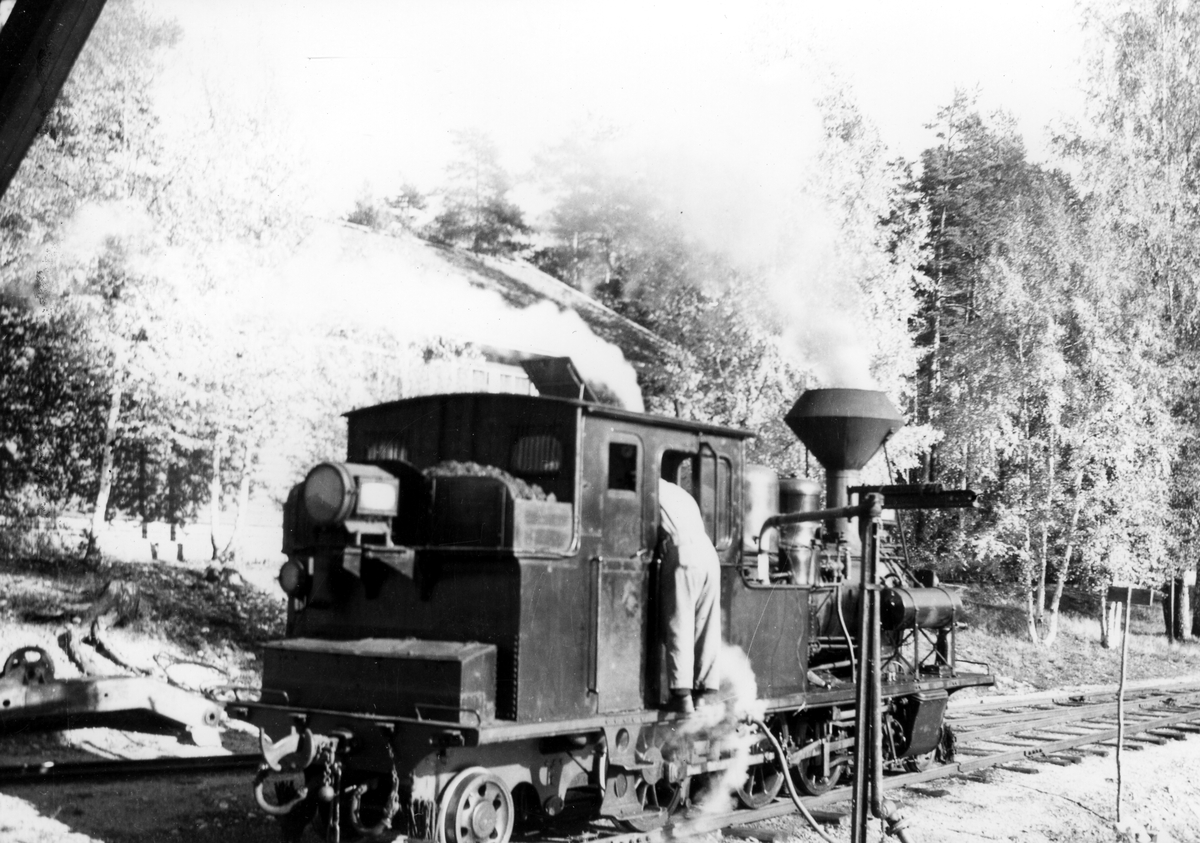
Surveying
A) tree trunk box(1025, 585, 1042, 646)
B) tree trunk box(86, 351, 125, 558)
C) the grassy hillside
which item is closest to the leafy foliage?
tree trunk box(86, 351, 125, 558)

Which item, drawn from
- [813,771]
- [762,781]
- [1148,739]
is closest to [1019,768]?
[813,771]

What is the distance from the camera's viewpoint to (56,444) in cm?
1363

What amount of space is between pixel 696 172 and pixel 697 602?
1242 centimetres

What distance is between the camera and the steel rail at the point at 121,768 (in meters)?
8.27

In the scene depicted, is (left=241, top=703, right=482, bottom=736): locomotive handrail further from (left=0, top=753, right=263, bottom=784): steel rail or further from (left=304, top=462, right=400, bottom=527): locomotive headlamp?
(left=0, top=753, right=263, bottom=784): steel rail

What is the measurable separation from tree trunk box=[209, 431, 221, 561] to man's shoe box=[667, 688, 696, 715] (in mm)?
9476

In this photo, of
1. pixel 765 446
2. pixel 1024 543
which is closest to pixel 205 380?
pixel 765 446

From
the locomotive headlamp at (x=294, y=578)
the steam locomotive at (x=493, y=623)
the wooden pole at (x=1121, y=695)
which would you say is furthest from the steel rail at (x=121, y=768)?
the wooden pole at (x=1121, y=695)

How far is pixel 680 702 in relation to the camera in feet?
22.8

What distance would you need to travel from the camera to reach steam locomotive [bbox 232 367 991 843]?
6.07 metres

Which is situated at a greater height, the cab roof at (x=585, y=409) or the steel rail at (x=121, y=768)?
the cab roof at (x=585, y=409)

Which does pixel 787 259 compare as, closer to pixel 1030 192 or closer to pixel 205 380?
pixel 205 380

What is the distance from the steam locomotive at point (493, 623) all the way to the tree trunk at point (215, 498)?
7.69 meters

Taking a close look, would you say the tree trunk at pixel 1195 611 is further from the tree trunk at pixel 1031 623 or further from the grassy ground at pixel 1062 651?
the tree trunk at pixel 1031 623
